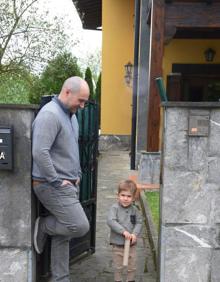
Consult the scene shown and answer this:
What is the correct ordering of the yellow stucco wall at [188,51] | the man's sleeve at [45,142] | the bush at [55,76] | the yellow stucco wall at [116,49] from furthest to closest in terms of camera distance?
the yellow stucco wall at [116,49] → the yellow stucco wall at [188,51] → the bush at [55,76] → the man's sleeve at [45,142]

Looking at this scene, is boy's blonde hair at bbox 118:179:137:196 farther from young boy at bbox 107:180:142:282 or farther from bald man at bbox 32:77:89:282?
bald man at bbox 32:77:89:282

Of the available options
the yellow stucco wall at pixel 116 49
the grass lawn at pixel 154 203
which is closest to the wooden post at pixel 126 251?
the grass lawn at pixel 154 203

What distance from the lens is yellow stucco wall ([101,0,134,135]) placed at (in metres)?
15.8

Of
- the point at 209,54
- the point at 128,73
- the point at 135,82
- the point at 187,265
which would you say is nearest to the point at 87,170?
the point at 187,265

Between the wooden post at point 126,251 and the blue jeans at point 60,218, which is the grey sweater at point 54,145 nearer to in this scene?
the blue jeans at point 60,218

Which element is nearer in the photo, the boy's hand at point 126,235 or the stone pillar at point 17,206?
the stone pillar at point 17,206

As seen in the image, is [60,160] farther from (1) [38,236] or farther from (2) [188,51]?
(2) [188,51]

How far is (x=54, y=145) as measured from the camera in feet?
11.7

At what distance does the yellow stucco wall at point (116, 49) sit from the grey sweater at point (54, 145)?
12.1 m

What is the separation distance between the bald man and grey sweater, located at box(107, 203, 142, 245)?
0.35m

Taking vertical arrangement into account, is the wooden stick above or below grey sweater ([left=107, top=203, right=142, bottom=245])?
below

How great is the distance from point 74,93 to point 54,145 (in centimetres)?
41

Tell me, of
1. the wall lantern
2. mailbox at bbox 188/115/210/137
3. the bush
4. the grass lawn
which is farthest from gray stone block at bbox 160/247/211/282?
the wall lantern

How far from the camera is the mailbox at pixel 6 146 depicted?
3.60 m
